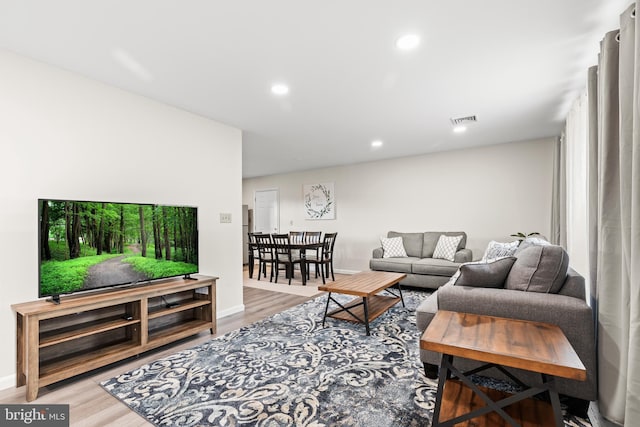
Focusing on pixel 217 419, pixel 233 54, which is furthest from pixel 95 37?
pixel 217 419

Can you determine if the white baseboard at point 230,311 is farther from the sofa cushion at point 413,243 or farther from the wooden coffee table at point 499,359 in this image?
the sofa cushion at point 413,243

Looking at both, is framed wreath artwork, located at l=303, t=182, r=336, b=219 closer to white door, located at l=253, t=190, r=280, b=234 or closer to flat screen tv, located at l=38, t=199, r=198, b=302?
white door, located at l=253, t=190, r=280, b=234

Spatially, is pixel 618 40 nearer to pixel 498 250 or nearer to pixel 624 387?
pixel 624 387

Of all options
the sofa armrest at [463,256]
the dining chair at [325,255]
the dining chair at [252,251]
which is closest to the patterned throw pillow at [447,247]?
the sofa armrest at [463,256]

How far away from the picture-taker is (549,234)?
4.60 meters

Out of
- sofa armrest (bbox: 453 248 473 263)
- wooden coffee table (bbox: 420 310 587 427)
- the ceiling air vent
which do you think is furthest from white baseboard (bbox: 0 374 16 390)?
sofa armrest (bbox: 453 248 473 263)

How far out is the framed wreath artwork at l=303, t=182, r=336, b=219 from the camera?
6844 mm

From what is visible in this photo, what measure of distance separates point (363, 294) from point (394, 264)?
2.14m

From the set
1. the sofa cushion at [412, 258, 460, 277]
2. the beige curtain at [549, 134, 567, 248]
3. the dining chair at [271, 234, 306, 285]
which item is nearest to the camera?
the beige curtain at [549, 134, 567, 248]

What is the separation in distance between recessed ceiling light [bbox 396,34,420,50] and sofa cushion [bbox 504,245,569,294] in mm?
1679

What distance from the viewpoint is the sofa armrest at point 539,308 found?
1655 mm

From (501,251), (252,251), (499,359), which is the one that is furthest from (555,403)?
(252,251)

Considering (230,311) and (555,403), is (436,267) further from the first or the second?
(555,403)

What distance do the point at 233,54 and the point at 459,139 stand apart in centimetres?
376
